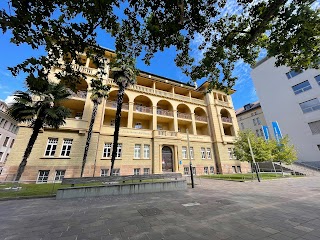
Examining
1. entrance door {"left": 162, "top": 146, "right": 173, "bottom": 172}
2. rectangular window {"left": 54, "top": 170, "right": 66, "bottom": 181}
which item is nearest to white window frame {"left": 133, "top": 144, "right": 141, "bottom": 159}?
entrance door {"left": 162, "top": 146, "right": 173, "bottom": 172}

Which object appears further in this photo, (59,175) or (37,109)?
(59,175)

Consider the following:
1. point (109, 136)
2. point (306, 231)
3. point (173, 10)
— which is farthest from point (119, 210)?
point (109, 136)

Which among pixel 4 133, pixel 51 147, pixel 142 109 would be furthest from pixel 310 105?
pixel 4 133

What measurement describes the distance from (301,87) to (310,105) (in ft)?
12.3

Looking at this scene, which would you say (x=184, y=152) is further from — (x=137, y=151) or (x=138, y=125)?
(x=138, y=125)

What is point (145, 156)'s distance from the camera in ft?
65.6

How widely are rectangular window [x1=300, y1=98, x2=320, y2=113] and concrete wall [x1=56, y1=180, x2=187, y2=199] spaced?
94.8ft

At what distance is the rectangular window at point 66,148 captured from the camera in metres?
16.3

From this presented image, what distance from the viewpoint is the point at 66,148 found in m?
16.5

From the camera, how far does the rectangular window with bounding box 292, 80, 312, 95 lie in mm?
25312

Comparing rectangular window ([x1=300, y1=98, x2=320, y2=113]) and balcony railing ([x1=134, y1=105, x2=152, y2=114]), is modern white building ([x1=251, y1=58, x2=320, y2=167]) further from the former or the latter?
balcony railing ([x1=134, y1=105, x2=152, y2=114])

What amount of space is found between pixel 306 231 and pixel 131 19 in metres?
9.12

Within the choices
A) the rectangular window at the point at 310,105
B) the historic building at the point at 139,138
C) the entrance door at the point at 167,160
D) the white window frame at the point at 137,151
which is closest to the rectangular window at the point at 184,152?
the historic building at the point at 139,138

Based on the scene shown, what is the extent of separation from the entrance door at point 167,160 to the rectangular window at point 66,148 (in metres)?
12.4
